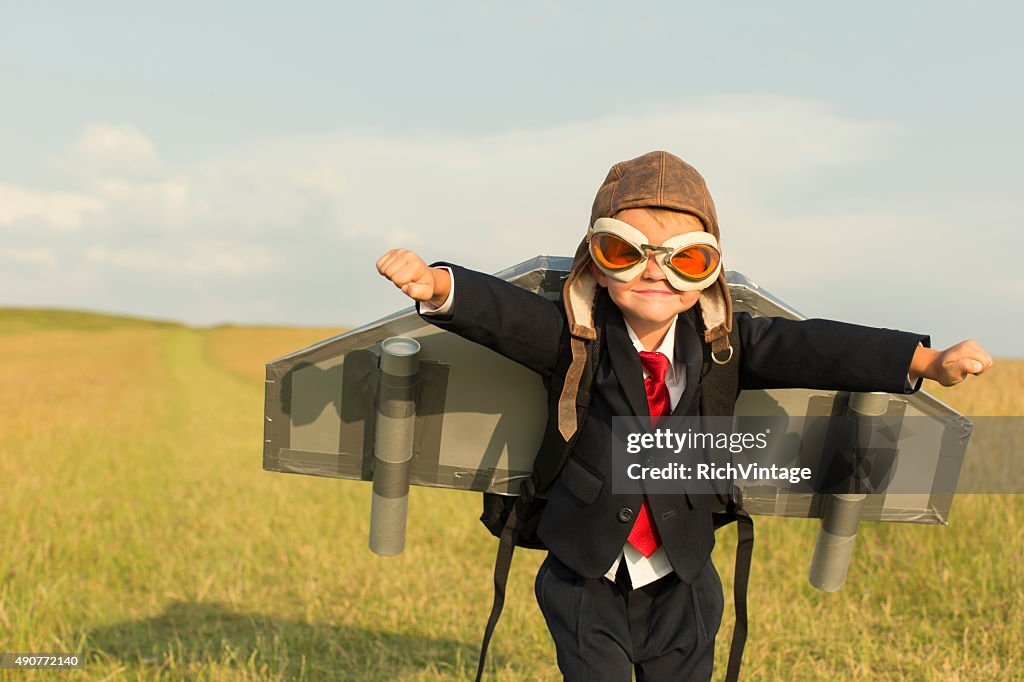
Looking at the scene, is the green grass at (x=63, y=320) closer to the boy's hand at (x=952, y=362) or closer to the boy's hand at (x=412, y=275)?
the boy's hand at (x=412, y=275)

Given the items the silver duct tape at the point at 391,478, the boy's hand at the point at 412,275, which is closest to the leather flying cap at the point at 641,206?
the boy's hand at the point at 412,275

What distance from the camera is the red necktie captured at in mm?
2748

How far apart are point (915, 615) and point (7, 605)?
5975 mm

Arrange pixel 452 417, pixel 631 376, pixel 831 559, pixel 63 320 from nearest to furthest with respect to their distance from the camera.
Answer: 1. pixel 631 376
2. pixel 452 417
3. pixel 831 559
4. pixel 63 320

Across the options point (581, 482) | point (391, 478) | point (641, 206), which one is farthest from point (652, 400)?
point (391, 478)

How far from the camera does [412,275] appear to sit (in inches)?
91.5

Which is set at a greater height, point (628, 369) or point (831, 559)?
point (628, 369)

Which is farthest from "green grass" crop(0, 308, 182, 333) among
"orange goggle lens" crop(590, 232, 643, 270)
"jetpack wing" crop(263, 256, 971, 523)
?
"orange goggle lens" crop(590, 232, 643, 270)

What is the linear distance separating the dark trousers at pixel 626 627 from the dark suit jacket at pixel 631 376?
0.41 feet

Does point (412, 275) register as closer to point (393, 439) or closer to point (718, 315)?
point (393, 439)

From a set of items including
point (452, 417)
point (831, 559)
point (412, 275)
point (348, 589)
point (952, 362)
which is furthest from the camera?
point (348, 589)

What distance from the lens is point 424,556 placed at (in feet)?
21.0

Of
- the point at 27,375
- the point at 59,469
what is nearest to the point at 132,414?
the point at 59,469

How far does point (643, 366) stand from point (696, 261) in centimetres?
41
